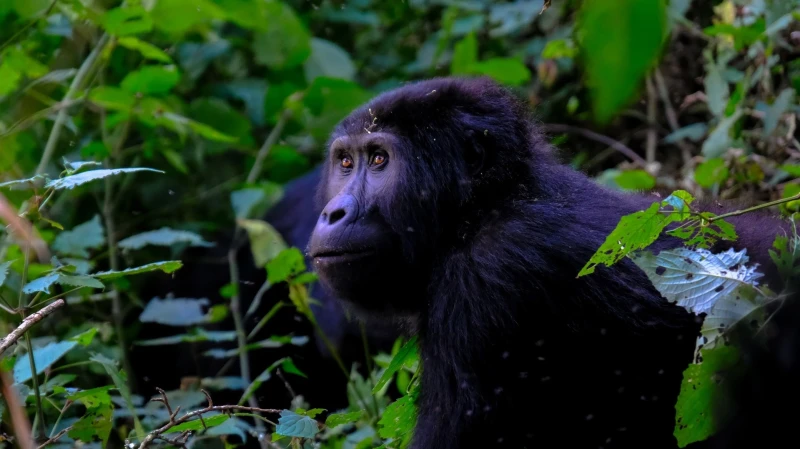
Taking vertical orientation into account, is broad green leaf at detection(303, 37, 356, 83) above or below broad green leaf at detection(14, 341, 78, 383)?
above

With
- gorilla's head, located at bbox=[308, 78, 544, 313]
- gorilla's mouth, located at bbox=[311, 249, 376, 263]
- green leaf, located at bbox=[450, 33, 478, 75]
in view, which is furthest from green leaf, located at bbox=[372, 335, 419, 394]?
green leaf, located at bbox=[450, 33, 478, 75]

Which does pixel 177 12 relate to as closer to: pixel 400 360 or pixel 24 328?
pixel 400 360

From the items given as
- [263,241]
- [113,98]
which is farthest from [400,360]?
[113,98]

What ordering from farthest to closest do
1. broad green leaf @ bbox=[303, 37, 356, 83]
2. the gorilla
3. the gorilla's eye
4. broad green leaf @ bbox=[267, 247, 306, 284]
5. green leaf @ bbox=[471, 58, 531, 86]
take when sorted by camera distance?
1. broad green leaf @ bbox=[303, 37, 356, 83]
2. green leaf @ bbox=[471, 58, 531, 86]
3. broad green leaf @ bbox=[267, 247, 306, 284]
4. the gorilla's eye
5. the gorilla

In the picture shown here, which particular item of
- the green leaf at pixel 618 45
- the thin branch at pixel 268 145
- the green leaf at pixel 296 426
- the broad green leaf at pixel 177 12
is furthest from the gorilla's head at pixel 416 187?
the green leaf at pixel 618 45

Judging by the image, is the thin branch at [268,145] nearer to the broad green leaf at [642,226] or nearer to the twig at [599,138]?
the twig at [599,138]

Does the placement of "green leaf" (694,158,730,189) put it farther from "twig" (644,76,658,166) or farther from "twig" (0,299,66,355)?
"twig" (0,299,66,355)

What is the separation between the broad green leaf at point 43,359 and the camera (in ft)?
7.80

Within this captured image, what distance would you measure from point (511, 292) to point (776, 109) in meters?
2.09

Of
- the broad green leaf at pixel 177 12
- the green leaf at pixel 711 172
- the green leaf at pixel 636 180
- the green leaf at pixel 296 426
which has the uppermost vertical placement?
the broad green leaf at pixel 177 12

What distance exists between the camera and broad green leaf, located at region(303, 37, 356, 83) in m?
5.29

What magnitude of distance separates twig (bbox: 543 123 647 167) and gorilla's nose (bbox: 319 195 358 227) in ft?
8.11

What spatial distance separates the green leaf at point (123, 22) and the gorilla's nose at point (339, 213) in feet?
4.71

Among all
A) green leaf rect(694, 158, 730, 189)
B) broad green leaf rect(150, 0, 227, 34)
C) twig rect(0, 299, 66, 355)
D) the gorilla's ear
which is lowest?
green leaf rect(694, 158, 730, 189)
